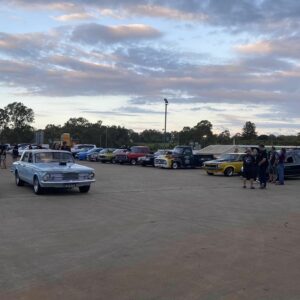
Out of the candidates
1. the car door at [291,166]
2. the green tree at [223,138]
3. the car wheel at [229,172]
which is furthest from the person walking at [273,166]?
the green tree at [223,138]

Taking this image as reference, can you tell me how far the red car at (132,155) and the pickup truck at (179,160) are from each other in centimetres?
487

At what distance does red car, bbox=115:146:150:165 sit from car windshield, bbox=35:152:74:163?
21426 mm

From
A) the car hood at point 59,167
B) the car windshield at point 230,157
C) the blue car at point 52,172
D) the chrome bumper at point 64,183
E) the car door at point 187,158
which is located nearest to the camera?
the chrome bumper at point 64,183

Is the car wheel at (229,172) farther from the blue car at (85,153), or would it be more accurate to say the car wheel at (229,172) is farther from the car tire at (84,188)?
the blue car at (85,153)

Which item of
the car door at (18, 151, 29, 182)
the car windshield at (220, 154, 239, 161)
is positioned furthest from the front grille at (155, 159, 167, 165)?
the car door at (18, 151, 29, 182)

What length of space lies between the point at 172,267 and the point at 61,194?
9604mm

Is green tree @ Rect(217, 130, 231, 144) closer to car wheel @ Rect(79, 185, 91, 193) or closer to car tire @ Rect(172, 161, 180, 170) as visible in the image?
car tire @ Rect(172, 161, 180, 170)

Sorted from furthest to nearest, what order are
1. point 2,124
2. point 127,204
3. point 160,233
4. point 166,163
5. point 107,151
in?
point 2,124 → point 107,151 → point 166,163 → point 127,204 → point 160,233

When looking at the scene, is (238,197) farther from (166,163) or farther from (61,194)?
(166,163)

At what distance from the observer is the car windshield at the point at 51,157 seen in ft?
54.0

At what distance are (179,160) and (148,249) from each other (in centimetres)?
2526

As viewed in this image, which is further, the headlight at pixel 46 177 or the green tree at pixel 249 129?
the green tree at pixel 249 129

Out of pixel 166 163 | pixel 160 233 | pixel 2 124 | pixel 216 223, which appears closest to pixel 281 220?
pixel 216 223

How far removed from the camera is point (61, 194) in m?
15.5
